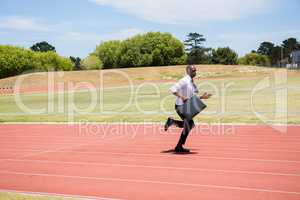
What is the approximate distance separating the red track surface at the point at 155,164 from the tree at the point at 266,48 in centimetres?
12031

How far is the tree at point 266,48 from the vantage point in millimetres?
128875

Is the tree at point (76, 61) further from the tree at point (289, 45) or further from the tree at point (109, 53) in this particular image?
the tree at point (289, 45)

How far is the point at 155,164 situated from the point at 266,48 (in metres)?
129

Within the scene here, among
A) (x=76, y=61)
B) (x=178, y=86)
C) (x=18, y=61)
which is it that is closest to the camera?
(x=178, y=86)

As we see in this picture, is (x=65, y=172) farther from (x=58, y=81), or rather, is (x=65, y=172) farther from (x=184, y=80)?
(x=58, y=81)

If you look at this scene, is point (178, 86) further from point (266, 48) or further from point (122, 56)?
point (266, 48)

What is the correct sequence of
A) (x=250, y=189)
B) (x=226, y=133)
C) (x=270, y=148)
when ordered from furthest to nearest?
(x=226, y=133) → (x=270, y=148) → (x=250, y=189)

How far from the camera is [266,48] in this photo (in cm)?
13188

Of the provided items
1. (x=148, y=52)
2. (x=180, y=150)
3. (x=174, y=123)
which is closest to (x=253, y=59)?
(x=148, y=52)

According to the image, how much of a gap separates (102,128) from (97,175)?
7.63 metres

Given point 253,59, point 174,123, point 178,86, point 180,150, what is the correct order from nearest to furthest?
1. point 178,86
2. point 174,123
3. point 180,150
4. point 253,59

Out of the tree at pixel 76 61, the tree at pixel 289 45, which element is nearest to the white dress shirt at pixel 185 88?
the tree at pixel 76 61

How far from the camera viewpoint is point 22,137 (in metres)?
13.5

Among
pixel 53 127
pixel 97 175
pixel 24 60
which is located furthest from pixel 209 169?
pixel 24 60
